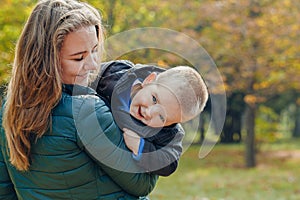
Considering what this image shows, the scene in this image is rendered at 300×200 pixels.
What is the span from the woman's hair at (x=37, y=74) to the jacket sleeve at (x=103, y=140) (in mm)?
85

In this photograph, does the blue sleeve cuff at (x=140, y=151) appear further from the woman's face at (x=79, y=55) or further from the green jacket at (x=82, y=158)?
the woman's face at (x=79, y=55)

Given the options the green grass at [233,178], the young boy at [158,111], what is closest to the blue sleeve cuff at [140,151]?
the young boy at [158,111]

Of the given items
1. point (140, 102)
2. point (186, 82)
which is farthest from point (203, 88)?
point (140, 102)

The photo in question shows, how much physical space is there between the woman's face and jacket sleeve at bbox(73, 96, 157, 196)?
88mm

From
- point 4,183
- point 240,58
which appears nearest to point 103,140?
point 4,183

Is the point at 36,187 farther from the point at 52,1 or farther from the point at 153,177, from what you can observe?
the point at 52,1

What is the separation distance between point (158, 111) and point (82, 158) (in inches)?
9.2

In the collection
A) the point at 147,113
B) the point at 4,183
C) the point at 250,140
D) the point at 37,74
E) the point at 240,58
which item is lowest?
the point at 250,140

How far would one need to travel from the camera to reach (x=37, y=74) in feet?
4.49

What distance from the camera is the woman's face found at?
1.38 metres

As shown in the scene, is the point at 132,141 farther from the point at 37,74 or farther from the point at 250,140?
the point at 250,140

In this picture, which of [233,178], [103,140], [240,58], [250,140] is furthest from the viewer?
[250,140]

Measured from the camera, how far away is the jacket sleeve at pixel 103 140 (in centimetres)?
135

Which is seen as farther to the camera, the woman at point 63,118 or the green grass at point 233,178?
the green grass at point 233,178
